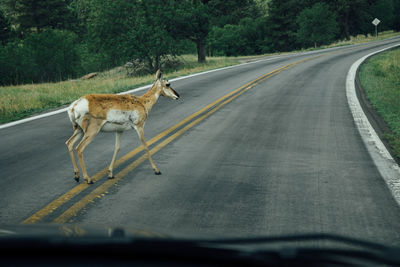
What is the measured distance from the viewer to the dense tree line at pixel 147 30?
36.5m

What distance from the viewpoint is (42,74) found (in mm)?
52844

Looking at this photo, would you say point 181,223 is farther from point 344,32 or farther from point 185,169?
point 344,32

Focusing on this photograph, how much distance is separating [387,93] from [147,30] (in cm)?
2527

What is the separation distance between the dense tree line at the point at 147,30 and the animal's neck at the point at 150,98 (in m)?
25.4

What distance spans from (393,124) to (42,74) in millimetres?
50542

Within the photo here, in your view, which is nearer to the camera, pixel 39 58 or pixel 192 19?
pixel 192 19

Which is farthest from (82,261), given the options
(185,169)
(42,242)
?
(185,169)

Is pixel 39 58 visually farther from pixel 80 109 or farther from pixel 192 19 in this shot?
pixel 80 109

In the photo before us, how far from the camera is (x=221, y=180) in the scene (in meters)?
5.98

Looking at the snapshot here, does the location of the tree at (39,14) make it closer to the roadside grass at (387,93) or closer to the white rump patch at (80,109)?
the roadside grass at (387,93)

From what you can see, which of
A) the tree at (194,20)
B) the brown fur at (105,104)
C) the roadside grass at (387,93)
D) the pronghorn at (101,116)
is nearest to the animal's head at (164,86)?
the pronghorn at (101,116)

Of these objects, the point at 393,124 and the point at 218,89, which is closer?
the point at 393,124

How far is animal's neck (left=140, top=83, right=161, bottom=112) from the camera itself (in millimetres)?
6523

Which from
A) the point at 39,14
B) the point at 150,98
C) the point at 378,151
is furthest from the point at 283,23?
the point at 150,98
